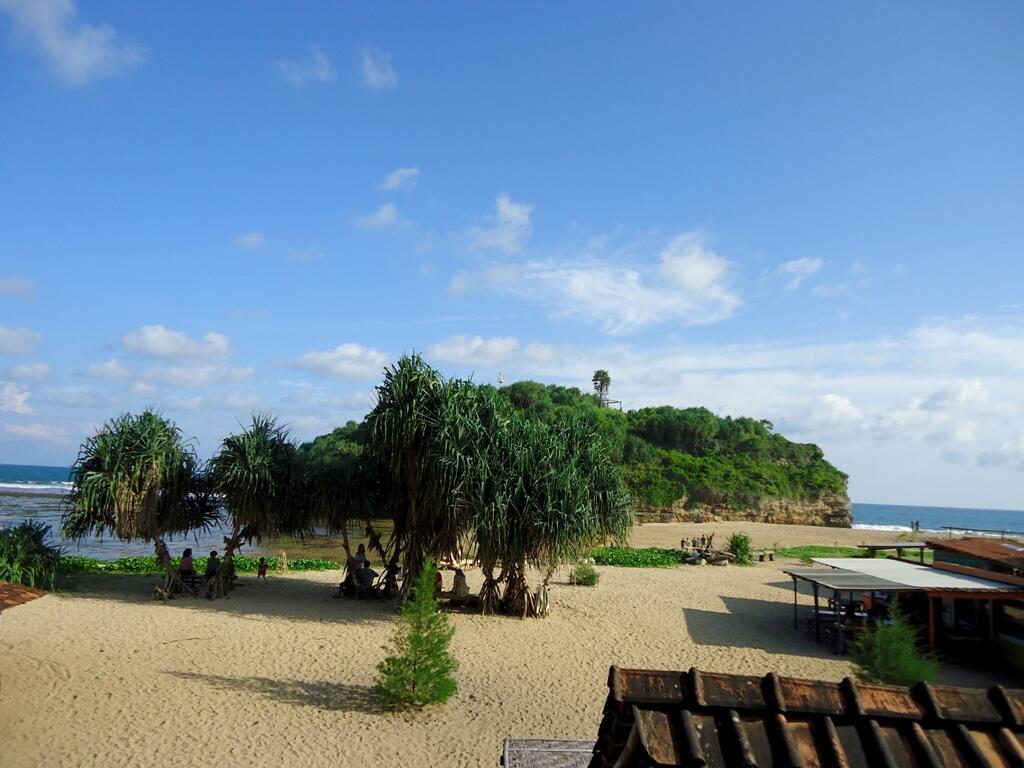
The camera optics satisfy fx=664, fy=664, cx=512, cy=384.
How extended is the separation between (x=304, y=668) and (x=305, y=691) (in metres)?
1.16

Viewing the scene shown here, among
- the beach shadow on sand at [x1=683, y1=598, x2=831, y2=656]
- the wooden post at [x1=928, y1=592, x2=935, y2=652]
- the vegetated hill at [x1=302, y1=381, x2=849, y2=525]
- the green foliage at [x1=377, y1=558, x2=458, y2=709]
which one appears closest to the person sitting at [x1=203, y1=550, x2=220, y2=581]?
the green foliage at [x1=377, y1=558, x2=458, y2=709]

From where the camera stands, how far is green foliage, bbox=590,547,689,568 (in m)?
25.4

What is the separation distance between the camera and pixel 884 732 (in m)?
2.62

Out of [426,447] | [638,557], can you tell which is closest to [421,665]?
[426,447]

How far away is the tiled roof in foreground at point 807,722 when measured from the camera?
2.49m

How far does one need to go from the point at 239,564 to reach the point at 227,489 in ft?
21.2

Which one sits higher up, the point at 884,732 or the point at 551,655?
the point at 884,732

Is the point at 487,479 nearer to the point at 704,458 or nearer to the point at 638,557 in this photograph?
the point at 638,557

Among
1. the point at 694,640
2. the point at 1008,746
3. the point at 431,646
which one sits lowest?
the point at 694,640

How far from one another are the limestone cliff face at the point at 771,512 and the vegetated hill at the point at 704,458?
359 mm

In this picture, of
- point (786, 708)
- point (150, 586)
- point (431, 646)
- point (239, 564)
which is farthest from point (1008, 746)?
point (239, 564)

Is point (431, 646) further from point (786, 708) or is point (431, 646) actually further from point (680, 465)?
point (680, 465)

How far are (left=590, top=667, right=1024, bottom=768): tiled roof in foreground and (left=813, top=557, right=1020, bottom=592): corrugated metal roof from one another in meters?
11.8

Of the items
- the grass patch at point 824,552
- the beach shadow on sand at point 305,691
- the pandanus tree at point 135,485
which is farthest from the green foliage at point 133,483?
the grass patch at point 824,552
